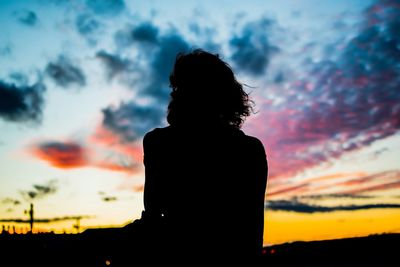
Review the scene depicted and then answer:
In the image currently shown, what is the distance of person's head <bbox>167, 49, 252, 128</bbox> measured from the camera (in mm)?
1796

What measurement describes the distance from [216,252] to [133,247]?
0.41 m

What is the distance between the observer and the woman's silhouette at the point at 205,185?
5.16 ft

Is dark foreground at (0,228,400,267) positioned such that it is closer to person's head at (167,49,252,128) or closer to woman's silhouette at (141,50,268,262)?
woman's silhouette at (141,50,268,262)

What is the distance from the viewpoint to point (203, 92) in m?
1.83

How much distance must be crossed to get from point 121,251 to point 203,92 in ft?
2.88

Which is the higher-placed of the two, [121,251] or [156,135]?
[156,135]

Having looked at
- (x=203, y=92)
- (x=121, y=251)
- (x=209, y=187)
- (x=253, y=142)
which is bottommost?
(x=121, y=251)

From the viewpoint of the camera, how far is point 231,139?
171cm

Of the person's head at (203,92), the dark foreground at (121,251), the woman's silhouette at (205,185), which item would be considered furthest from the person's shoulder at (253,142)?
the dark foreground at (121,251)

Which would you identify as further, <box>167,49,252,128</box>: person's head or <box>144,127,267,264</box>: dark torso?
<box>167,49,252,128</box>: person's head

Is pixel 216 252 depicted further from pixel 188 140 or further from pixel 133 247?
pixel 188 140

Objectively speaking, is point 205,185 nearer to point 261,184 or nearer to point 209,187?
point 209,187

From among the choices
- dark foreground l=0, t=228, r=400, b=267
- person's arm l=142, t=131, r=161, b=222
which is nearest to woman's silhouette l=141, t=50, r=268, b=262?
person's arm l=142, t=131, r=161, b=222

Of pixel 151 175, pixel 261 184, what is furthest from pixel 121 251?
pixel 261 184
